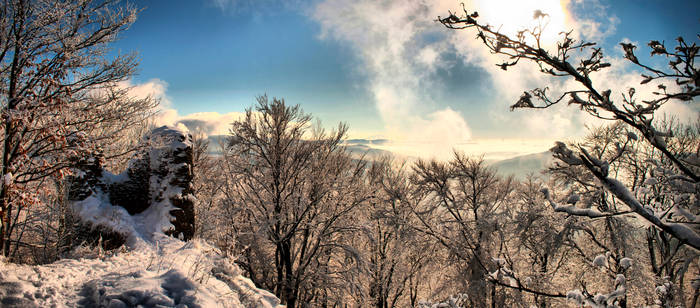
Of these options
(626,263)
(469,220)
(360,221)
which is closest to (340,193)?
(360,221)

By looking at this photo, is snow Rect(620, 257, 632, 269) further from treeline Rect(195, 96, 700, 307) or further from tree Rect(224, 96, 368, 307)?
tree Rect(224, 96, 368, 307)

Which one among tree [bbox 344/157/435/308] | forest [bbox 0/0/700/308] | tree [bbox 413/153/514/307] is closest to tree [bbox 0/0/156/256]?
forest [bbox 0/0/700/308]

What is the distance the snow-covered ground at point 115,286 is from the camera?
3488 mm

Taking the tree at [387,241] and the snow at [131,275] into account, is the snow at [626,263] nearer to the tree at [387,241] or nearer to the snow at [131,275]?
Answer: the snow at [131,275]

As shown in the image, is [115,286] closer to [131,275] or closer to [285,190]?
[131,275]

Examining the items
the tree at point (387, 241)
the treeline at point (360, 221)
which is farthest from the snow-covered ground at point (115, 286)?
the tree at point (387, 241)

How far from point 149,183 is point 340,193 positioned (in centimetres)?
611

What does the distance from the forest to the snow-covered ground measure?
32cm

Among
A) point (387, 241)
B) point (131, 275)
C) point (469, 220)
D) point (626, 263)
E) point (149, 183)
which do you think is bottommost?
point (387, 241)

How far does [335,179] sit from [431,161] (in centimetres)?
538

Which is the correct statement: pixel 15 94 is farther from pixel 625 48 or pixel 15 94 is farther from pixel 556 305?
pixel 556 305

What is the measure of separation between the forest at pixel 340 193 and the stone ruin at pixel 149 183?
0.12 m

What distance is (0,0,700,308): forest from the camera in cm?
248

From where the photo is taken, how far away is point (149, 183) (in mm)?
8445
